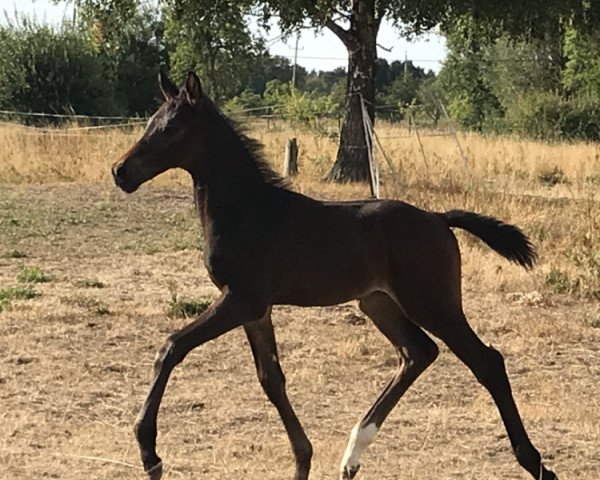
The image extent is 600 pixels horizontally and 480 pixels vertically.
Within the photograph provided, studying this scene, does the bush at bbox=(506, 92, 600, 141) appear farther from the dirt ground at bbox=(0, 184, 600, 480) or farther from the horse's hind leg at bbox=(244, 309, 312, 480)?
the horse's hind leg at bbox=(244, 309, 312, 480)

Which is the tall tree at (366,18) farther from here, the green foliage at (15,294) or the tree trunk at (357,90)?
the green foliage at (15,294)

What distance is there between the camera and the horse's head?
4715 mm

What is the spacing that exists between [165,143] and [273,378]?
1.20 metres

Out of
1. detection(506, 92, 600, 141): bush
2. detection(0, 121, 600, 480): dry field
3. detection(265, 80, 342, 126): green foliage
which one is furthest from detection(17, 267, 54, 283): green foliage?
detection(506, 92, 600, 141): bush

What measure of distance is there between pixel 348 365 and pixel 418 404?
103 cm

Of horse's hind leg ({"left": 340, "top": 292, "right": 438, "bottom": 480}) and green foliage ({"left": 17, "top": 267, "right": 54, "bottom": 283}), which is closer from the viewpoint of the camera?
horse's hind leg ({"left": 340, "top": 292, "right": 438, "bottom": 480})

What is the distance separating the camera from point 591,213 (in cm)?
1205

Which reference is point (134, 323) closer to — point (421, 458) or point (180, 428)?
point (180, 428)

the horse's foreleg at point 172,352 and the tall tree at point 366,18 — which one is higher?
the tall tree at point 366,18

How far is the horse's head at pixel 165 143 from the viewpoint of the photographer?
15.5 ft

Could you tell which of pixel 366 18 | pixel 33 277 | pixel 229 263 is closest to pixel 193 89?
pixel 229 263

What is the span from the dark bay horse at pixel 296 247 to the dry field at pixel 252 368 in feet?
1.93

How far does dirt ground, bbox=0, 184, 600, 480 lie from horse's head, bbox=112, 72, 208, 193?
1.43m

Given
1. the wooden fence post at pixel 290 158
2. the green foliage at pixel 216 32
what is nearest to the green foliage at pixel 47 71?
the green foliage at pixel 216 32
